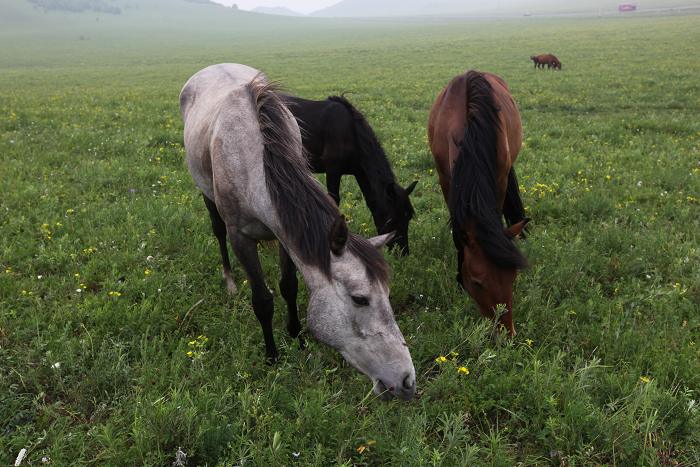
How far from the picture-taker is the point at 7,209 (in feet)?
20.2

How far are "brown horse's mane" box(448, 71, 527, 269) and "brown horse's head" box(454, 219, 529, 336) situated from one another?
2 centimetres

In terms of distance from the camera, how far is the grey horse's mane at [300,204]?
281 centimetres

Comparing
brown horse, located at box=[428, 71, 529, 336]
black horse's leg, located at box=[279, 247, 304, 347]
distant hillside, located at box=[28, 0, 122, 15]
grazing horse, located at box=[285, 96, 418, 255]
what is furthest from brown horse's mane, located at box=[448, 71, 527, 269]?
distant hillside, located at box=[28, 0, 122, 15]

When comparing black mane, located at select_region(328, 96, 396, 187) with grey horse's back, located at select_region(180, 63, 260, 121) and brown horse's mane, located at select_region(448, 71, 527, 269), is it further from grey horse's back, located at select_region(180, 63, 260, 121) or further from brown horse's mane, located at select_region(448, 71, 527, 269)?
grey horse's back, located at select_region(180, 63, 260, 121)

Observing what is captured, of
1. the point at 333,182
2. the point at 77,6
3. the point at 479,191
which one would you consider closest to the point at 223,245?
the point at 333,182

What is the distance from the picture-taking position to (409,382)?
2.77m

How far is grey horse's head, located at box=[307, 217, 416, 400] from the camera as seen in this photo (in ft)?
9.04

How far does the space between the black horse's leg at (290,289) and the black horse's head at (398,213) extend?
1.80 m

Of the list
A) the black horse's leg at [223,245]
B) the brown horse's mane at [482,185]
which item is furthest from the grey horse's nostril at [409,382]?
the black horse's leg at [223,245]

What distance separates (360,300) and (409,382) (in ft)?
1.95

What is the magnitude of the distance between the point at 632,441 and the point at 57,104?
696 inches

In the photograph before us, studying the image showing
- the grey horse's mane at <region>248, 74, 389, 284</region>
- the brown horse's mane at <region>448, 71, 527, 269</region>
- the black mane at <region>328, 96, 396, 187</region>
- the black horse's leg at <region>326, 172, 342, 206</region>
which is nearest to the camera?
the grey horse's mane at <region>248, 74, 389, 284</region>

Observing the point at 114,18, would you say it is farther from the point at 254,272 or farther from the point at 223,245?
the point at 254,272

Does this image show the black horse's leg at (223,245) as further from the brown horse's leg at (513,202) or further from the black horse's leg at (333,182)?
the brown horse's leg at (513,202)
